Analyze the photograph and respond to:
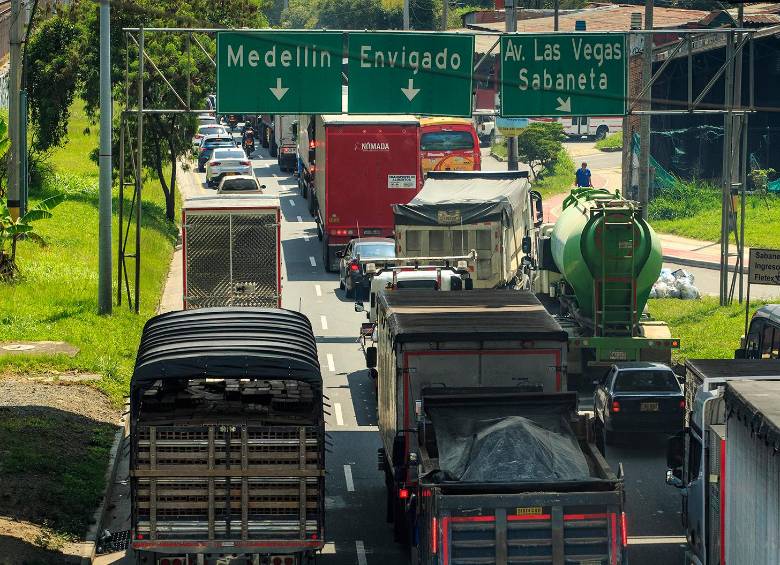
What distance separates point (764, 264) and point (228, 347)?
14.3m

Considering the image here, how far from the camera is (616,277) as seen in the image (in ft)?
94.3

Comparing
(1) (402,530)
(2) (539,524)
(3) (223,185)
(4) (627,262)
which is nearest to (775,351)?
(4) (627,262)

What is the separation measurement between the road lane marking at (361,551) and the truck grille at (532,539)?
15.4 feet

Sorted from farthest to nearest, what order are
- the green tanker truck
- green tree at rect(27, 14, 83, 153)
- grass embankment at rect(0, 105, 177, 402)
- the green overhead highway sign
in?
green tree at rect(27, 14, 83, 153)
the green overhead highway sign
grass embankment at rect(0, 105, 177, 402)
the green tanker truck

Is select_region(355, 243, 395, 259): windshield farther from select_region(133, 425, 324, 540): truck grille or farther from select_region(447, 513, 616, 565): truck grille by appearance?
select_region(447, 513, 616, 565): truck grille

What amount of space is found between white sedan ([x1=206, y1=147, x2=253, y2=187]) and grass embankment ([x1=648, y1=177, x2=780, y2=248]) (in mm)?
16935

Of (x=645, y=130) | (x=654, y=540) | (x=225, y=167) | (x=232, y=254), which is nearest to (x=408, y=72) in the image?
(x=232, y=254)

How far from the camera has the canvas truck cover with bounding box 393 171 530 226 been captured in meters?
35.5

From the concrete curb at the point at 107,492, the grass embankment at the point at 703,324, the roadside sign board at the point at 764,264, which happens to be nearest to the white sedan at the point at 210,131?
the grass embankment at the point at 703,324

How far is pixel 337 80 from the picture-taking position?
103ft

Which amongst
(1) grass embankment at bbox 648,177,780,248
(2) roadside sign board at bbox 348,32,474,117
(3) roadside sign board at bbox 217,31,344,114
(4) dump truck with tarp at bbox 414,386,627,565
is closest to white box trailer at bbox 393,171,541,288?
(2) roadside sign board at bbox 348,32,474,117

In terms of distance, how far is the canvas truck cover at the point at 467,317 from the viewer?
61.4 feet

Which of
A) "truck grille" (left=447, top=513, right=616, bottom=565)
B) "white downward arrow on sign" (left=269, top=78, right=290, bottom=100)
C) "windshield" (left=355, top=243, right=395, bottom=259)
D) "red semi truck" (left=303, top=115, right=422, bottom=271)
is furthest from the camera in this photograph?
"red semi truck" (left=303, top=115, right=422, bottom=271)

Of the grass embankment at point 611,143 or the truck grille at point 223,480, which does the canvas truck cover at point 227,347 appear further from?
the grass embankment at point 611,143
